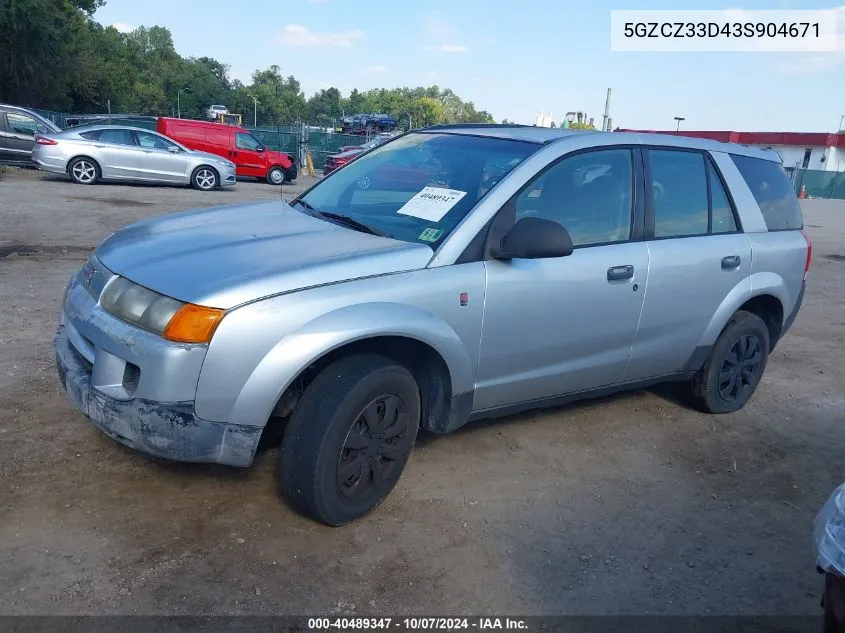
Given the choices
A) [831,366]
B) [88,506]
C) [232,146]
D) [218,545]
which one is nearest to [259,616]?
[218,545]

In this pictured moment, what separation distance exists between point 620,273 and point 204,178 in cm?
1590

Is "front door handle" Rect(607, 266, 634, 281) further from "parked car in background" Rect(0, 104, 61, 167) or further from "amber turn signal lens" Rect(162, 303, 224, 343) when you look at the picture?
"parked car in background" Rect(0, 104, 61, 167)

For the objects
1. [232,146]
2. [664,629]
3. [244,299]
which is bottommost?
[664,629]

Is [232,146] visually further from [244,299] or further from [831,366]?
[244,299]

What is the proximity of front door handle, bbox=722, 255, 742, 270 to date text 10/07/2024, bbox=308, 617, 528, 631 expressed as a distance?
9.21 feet

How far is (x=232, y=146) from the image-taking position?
22.2 metres

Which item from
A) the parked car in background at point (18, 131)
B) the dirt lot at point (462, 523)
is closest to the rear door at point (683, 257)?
the dirt lot at point (462, 523)

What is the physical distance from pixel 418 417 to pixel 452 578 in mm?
775

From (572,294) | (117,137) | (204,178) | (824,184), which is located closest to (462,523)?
(572,294)

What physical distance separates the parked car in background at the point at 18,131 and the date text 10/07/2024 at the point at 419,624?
61.6ft

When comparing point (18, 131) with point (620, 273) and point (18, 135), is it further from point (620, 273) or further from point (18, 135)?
point (620, 273)

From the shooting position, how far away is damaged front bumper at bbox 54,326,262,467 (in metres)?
2.86

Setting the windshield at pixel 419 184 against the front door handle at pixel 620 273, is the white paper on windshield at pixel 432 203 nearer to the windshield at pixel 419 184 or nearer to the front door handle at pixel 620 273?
the windshield at pixel 419 184

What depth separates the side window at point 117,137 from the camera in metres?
16.5
